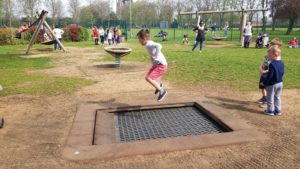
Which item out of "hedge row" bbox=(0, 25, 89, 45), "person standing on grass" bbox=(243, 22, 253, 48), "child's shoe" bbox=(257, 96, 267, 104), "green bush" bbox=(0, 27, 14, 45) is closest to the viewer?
"child's shoe" bbox=(257, 96, 267, 104)

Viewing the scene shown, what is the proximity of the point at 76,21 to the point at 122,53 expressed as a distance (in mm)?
58362

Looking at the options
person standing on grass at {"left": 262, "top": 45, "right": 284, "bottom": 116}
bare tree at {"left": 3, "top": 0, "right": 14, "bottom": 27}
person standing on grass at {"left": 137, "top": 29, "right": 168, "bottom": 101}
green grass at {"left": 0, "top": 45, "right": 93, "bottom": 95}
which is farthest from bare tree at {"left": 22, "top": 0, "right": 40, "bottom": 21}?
person standing on grass at {"left": 262, "top": 45, "right": 284, "bottom": 116}

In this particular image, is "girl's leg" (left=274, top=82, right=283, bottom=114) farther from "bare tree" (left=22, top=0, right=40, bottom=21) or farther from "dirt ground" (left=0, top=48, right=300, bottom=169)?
"bare tree" (left=22, top=0, right=40, bottom=21)

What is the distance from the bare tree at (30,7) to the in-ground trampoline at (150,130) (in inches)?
1761

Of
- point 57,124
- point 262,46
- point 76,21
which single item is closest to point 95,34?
point 262,46

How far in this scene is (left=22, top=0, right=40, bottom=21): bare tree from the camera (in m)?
45.2

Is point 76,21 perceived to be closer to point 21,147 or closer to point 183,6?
point 183,6

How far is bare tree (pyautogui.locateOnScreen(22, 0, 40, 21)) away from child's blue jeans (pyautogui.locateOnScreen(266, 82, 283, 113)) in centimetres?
4594

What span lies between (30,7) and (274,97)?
47.3 meters

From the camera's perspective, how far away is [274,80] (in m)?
5.02

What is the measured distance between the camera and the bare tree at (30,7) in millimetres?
45159

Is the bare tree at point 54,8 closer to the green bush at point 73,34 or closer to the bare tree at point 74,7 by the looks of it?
the bare tree at point 74,7

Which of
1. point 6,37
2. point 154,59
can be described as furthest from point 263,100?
point 6,37

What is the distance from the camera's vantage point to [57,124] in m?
4.80
